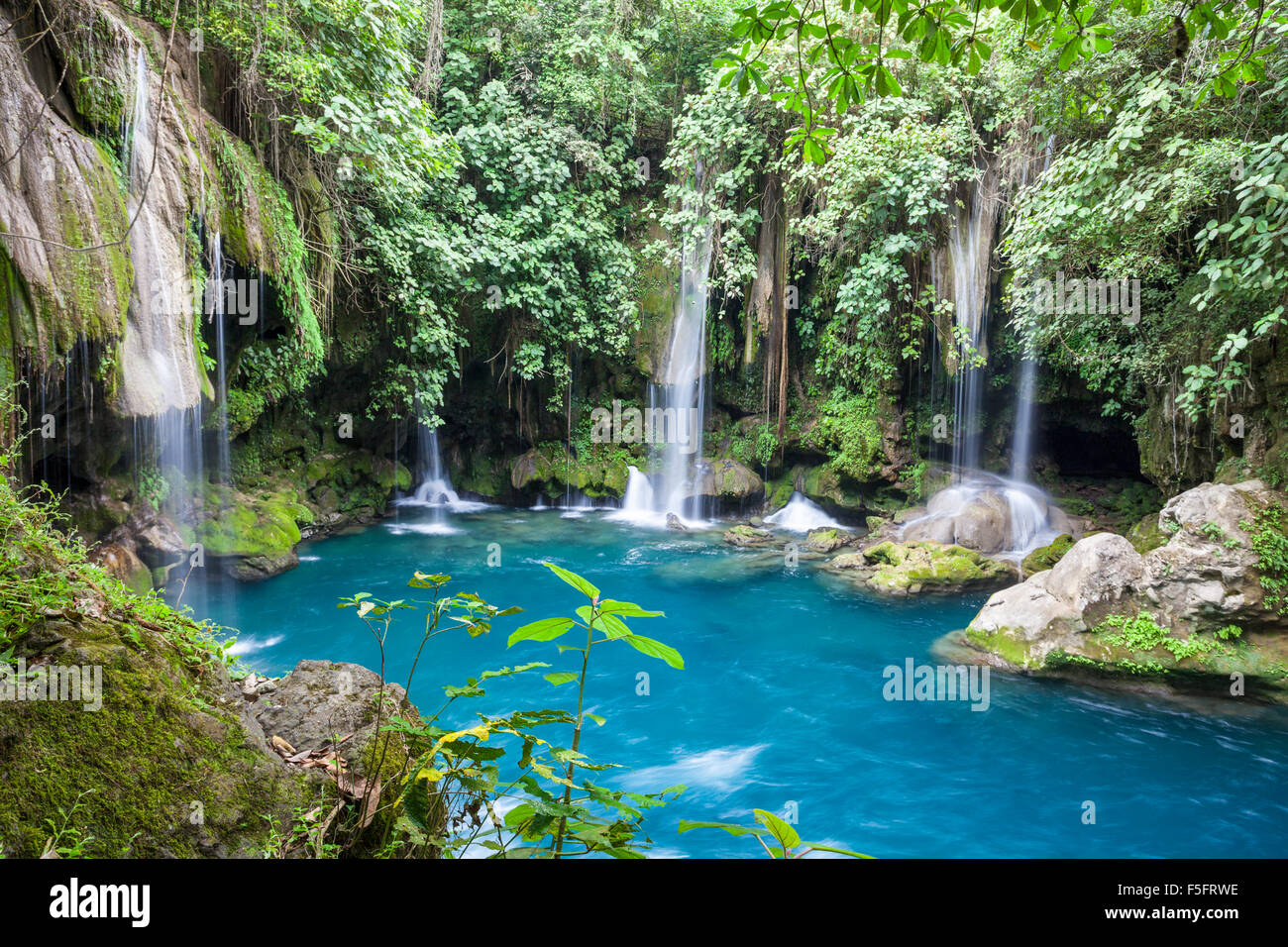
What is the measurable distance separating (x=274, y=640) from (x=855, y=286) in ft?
34.7

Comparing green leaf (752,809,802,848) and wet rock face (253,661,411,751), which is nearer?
green leaf (752,809,802,848)

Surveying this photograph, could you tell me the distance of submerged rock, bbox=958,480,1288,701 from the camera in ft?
22.0

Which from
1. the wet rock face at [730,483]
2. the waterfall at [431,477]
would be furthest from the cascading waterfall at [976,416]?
the waterfall at [431,477]

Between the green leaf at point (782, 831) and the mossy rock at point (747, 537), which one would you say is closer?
the green leaf at point (782, 831)

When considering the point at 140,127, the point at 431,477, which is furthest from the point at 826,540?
the point at 140,127

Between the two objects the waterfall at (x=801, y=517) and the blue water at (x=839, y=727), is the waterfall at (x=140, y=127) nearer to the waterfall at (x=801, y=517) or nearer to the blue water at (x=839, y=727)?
the blue water at (x=839, y=727)

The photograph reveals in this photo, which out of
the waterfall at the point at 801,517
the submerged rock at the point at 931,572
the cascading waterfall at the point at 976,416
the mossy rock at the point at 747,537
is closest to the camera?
the submerged rock at the point at 931,572

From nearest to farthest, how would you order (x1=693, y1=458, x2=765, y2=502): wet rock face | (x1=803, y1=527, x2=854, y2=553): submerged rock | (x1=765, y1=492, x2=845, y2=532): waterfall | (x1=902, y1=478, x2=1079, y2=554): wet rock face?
(x1=902, y1=478, x2=1079, y2=554): wet rock face → (x1=803, y1=527, x2=854, y2=553): submerged rock → (x1=765, y1=492, x2=845, y2=532): waterfall → (x1=693, y1=458, x2=765, y2=502): wet rock face

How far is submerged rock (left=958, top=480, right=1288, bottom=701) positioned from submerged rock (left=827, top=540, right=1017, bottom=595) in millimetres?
2170

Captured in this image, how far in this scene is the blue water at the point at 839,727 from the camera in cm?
516

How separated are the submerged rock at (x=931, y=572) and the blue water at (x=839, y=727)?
1.26 ft

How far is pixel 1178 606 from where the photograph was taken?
6941 mm

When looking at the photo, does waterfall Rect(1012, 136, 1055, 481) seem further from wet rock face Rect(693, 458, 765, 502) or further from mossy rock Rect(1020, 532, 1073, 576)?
wet rock face Rect(693, 458, 765, 502)

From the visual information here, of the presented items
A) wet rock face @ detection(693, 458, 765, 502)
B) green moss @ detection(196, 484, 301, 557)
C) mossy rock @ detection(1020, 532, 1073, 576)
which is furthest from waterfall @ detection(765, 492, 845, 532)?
green moss @ detection(196, 484, 301, 557)
